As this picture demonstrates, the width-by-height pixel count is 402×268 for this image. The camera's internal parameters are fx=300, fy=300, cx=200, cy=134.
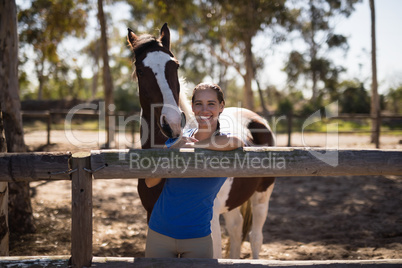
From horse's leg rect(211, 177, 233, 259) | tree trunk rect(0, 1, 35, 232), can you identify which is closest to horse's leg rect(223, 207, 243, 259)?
horse's leg rect(211, 177, 233, 259)

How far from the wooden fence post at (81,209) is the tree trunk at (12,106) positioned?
291 centimetres

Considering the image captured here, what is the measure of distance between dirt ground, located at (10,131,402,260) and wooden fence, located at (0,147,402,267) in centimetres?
229

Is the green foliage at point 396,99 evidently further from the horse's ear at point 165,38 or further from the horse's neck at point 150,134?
the horse's neck at point 150,134

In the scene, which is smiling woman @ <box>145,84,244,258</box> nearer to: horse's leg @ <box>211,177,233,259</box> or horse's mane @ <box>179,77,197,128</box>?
horse's leg @ <box>211,177,233,259</box>

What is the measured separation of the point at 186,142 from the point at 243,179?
56.0 inches

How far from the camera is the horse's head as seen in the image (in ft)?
7.52

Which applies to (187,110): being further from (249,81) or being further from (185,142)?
(249,81)

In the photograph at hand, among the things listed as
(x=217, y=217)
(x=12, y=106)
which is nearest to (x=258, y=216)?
(x=217, y=217)

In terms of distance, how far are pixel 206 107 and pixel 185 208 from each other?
612mm

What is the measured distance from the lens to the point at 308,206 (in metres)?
5.77

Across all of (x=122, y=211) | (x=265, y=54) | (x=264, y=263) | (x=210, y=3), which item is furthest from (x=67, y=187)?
(x=265, y=54)

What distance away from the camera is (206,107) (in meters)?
1.83

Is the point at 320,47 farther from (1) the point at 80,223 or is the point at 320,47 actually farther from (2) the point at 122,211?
(1) the point at 80,223

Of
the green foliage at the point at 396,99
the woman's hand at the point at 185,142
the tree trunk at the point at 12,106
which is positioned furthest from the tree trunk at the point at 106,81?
the green foliage at the point at 396,99
